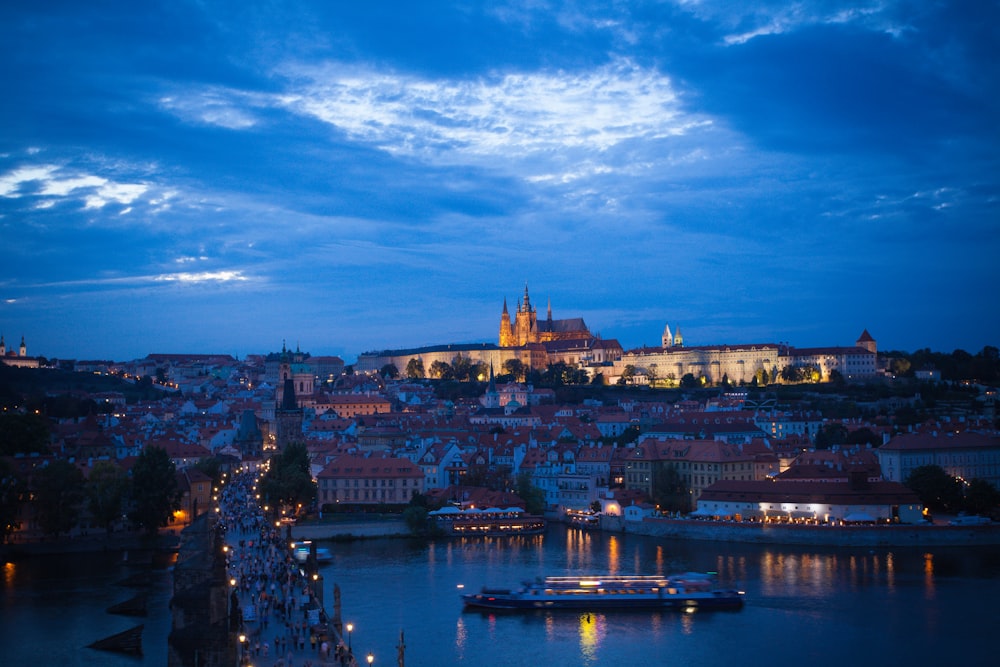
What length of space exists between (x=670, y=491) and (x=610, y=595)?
14.0 meters

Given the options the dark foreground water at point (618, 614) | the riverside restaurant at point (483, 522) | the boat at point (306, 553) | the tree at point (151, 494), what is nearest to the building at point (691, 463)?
the riverside restaurant at point (483, 522)

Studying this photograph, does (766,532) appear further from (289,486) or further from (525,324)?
(525,324)

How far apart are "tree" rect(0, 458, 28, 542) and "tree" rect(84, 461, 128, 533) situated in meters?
1.89

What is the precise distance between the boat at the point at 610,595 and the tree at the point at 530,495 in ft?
44.7

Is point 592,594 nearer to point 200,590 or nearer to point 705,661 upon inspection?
point 705,661

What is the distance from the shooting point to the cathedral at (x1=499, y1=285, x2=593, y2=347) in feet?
388

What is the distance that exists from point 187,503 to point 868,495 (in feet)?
68.6

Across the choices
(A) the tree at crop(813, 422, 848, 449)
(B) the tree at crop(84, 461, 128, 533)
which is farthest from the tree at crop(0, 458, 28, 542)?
(A) the tree at crop(813, 422, 848, 449)

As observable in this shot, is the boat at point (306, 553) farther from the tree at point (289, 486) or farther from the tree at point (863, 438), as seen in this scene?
the tree at point (863, 438)

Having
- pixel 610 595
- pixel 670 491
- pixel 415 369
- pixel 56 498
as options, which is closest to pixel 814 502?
pixel 670 491

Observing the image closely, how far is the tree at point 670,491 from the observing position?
36.9 metres

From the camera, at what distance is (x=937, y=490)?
115ft

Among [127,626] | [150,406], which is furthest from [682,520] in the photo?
[150,406]

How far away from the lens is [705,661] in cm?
1934
